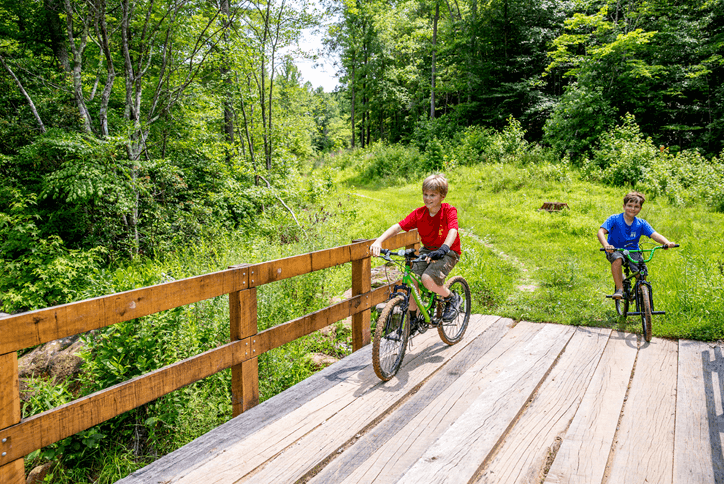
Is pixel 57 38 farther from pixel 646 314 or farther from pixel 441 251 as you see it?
pixel 646 314

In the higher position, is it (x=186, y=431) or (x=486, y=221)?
(x=486, y=221)

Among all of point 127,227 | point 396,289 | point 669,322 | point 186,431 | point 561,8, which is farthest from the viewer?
point 561,8

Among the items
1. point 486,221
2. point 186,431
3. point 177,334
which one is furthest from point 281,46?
point 186,431

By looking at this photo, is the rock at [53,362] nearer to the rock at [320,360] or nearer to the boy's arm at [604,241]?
the rock at [320,360]

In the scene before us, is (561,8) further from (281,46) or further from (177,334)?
(177,334)

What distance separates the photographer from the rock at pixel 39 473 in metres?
4.27

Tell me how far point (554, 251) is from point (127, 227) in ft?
29.4

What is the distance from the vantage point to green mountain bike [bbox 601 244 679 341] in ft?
15.6

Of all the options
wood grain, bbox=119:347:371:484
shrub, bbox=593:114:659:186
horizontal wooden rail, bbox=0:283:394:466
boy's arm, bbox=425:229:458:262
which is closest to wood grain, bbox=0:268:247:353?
horizontal wooden rail, bbox=0:283:394:466

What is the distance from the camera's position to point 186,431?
13.8ft

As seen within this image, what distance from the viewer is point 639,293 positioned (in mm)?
5016

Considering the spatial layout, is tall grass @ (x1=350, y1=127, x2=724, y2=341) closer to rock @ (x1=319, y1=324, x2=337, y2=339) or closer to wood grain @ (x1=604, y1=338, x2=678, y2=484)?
wood grain @ (x1=604, y1=338, x2=678, y2=484)

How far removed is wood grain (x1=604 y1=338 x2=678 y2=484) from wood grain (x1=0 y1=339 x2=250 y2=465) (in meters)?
2.57

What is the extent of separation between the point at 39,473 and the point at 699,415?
19.3 ft
